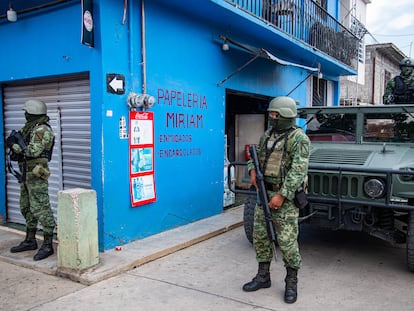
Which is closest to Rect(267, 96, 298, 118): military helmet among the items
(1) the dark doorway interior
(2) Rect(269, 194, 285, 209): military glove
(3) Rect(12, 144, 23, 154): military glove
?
(2) Rect(269, 194, 285, 209): military glove

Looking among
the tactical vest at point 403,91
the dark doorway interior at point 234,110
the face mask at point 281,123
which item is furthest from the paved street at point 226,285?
the dark doorway interior at point 234,110

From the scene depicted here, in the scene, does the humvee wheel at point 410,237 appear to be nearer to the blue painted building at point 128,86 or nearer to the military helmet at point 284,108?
the military helmet at point 284,108

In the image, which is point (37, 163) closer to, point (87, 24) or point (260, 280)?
point (87, 24)

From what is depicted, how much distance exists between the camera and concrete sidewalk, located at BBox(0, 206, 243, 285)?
416cm

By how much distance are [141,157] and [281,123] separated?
7.57ft

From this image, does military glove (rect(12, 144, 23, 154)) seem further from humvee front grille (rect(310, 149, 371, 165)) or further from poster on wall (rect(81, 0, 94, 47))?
humvee front grille (rect(310, 149, 371, 165))

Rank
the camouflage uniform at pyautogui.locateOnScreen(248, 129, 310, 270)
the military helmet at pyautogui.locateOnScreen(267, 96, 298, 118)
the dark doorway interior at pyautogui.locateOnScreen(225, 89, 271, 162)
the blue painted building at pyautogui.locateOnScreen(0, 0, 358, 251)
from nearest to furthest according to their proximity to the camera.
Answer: the camouflage uniform at pyautogui.locateOnScreen(248, 129, 310, 270)
the military helmet at pyautogui.locateOnScreen(267, 96, 298, 118)
the blue painted building at pyautogui.locateOnScreen(0, 0, 358, 251)
the dark doorway interior at pyautogui.locateOnScreen(225, 89, 271, 162)

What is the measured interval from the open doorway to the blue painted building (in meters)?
1.89

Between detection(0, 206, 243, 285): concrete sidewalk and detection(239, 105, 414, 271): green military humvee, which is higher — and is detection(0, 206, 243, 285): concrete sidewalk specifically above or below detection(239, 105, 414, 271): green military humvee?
below

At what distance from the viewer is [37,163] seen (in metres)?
4.57

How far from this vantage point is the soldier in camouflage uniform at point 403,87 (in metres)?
6.89

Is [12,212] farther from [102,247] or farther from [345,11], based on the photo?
[345,11]

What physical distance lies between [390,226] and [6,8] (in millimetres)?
5823

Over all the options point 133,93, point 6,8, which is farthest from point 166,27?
point 6,8
